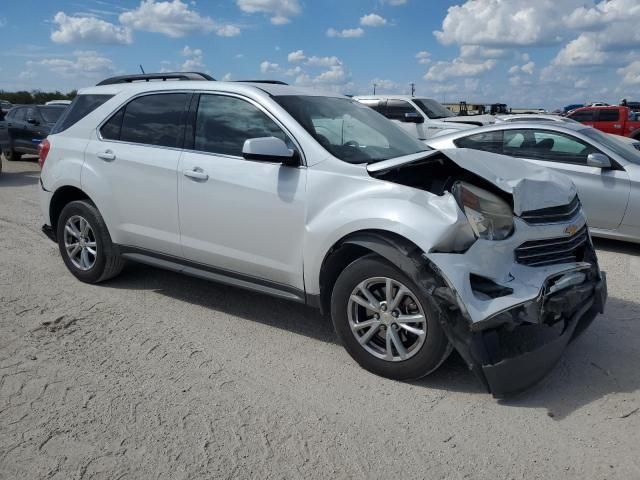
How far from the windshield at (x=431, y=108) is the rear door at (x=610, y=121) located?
25.6 feet

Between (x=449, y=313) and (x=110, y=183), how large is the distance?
10.6 feet

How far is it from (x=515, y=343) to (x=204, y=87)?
119 inches

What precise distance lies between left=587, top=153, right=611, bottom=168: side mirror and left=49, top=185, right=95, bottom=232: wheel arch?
223 inches

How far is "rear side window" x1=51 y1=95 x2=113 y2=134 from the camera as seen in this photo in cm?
520

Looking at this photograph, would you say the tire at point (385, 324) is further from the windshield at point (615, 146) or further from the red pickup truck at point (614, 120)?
the red pickup truck at point (614, 120)

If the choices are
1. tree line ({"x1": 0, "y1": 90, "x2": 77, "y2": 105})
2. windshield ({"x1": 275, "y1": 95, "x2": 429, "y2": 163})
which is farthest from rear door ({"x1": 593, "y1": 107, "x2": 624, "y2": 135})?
tree line ({"x1": 0, "y1": 90, "x2": 77, "y2": 105})

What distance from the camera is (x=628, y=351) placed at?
3.91m

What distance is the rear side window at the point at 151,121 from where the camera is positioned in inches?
179

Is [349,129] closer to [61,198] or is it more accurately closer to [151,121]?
[151,121]

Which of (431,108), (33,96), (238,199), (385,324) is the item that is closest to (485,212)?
(385,324)

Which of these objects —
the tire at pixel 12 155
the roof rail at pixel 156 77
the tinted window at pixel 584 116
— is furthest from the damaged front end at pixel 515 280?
the tinted window at pixel 584 116

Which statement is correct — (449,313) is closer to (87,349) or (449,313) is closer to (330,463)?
(330,463)

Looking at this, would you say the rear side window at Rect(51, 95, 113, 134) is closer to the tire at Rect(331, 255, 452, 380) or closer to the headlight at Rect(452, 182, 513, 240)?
the tire at Rect(331, 255, 452, 380)

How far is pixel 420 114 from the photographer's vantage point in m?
14.5
